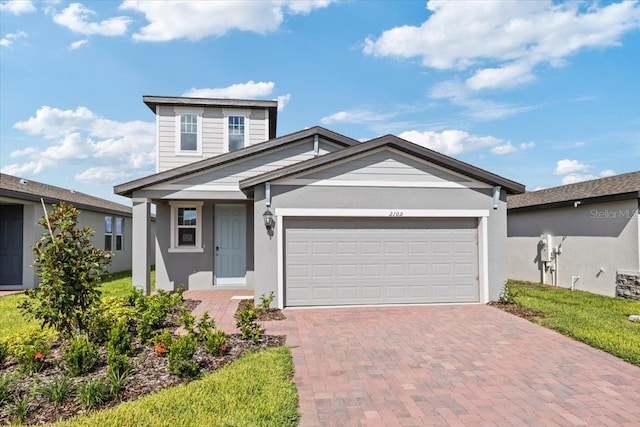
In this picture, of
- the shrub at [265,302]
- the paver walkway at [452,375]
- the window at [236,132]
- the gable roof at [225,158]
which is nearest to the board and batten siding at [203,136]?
the window at [236,132]

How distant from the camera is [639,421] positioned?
12.5ft

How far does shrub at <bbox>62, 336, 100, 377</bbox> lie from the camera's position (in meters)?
4.80

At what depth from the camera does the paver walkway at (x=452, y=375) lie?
12.9ft

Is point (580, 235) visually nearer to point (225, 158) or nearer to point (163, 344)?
point (225, 158)

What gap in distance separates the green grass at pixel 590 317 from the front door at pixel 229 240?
7.89 m

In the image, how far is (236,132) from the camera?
13023mm

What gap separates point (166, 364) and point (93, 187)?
23.2 meters

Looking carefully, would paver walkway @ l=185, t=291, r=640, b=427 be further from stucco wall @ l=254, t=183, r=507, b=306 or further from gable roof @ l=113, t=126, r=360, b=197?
gable roof @ l=113, t=126, r=360, b=197

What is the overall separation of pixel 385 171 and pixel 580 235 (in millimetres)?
7155

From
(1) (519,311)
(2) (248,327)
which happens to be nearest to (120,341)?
(2) (248,327)

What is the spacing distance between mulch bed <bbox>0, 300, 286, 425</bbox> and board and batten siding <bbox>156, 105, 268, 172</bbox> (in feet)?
24.6

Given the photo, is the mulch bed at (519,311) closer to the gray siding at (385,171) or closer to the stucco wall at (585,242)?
the gray siding at (385,171)

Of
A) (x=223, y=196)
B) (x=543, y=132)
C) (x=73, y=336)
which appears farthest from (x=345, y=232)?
(x=543, y=132)

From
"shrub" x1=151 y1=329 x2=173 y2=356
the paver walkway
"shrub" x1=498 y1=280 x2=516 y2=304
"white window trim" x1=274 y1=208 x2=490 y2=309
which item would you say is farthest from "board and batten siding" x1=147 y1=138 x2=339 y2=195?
"shrub" x1=498 y1=280 x2=516 y2=304
